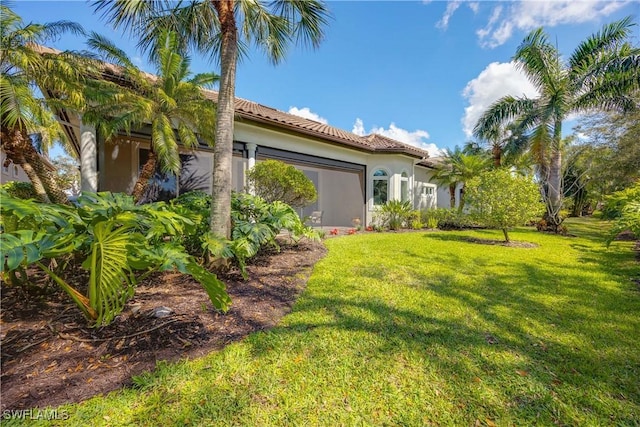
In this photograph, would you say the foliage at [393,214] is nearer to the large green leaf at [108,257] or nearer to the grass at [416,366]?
the grass at [416,366]

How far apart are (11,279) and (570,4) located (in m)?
15.7

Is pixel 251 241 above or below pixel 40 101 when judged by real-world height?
below

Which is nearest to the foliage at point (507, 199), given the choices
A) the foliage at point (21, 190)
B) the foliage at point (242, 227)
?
the foliage at point (242, 227)

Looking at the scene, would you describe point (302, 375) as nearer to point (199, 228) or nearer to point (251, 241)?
point (251, 241)

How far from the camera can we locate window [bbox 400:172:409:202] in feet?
49.3

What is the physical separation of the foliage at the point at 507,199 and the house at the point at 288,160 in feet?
16.6

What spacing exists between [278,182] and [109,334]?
5.82 metres

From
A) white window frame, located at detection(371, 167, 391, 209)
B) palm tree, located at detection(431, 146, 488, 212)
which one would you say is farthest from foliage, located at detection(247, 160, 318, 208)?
palm tree, located at detection(431, 146, 488, 212)

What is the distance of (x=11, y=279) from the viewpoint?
359cm

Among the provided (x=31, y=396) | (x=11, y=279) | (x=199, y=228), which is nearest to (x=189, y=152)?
(x=199, y=228)

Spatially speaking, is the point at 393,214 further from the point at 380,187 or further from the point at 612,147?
the point at 612,147

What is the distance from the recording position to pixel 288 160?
11.6 meters

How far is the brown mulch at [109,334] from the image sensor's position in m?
2.32

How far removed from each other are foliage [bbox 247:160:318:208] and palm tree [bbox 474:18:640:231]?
11862mm
